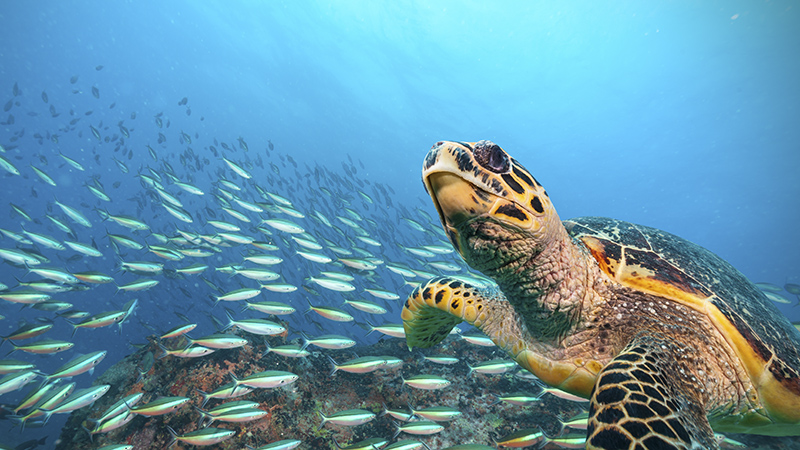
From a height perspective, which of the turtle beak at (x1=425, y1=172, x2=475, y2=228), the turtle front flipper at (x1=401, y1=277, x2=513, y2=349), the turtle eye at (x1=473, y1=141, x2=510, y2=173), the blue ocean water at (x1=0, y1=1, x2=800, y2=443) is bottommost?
the turtle front flipper at (x1=401, y1=277, x2=513, y2=349)

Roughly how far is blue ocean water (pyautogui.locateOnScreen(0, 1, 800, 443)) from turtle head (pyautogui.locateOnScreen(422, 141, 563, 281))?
30.4ft

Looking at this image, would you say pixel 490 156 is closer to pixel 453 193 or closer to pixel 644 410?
pixel 453 193

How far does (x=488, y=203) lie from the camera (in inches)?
48.6

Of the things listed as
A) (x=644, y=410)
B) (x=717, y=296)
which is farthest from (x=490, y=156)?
(x=717, y=296)

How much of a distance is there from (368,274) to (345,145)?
177 feet

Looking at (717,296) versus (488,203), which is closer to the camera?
(488,203)

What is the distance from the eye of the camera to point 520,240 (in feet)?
4.46

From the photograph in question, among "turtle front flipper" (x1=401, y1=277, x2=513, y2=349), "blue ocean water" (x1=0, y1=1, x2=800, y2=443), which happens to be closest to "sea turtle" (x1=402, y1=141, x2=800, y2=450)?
"turtle front flipper" (x1=401, y1=277, x2=513, y2=349)

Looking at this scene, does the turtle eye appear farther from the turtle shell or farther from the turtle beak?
the turtle shell

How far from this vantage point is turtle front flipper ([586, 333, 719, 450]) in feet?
3.07

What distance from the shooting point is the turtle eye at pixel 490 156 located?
4.11 feet

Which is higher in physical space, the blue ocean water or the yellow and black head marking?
the blue ocean water

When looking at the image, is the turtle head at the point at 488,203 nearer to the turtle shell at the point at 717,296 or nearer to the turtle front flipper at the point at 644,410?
the turtle front flipper at the point at 644,410

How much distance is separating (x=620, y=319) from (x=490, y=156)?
1162 millimetres
